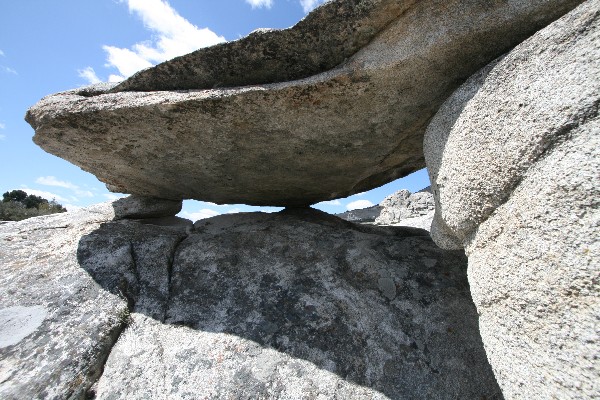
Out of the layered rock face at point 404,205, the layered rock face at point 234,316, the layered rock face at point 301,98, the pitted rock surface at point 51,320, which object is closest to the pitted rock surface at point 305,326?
the layered rock face at point 234,316

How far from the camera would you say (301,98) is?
268 cm

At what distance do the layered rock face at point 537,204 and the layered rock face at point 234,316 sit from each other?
817 mm

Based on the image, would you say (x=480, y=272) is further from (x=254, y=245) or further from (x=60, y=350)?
(x=60, y=350)

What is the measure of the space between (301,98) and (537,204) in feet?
5.36

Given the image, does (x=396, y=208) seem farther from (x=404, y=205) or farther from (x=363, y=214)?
(x=363, y=214)

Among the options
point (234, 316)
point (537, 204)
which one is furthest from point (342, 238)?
point (537, 204)

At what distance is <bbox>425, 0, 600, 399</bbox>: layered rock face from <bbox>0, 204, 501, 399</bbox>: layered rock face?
82 centimetres

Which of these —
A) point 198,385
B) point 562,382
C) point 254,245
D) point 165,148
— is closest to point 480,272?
point 562,382

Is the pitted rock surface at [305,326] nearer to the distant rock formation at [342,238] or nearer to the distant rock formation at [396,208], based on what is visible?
the distant rock formation at [342,238]

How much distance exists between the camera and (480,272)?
211 centimetres

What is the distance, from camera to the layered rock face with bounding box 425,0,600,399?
152cm

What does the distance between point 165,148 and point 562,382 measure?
3.08 meters

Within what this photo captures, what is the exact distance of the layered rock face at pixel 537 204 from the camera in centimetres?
152

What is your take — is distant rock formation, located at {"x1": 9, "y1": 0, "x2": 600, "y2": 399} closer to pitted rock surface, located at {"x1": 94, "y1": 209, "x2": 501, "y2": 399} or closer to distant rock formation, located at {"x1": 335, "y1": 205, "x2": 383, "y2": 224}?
pitted rock surface, located at {"x1": 94, "y1": 209, "x2": 501, "y2": 399}
